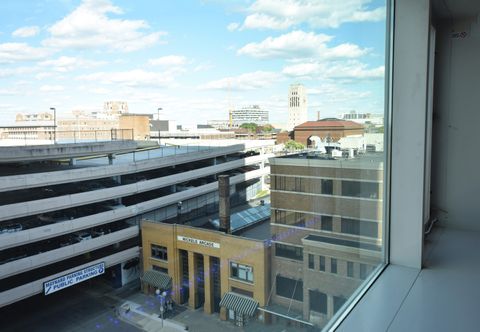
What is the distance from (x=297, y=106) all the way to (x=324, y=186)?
1.71ft

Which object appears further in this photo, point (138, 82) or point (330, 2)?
point (138, 82)

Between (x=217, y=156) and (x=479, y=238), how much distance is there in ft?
8.90

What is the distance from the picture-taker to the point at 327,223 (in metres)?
2.08

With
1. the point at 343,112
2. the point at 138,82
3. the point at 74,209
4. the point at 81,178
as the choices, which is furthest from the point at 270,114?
the point at 74,209

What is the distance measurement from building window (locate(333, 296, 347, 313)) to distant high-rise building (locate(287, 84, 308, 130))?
0.97 metres

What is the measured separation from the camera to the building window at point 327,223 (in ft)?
6.77

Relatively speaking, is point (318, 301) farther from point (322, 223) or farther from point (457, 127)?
point (457, 127)

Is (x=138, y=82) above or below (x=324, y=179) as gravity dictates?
above

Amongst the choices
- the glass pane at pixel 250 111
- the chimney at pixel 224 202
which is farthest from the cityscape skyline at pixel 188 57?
the chimney at pixel 224 202

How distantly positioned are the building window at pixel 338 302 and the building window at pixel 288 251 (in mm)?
420

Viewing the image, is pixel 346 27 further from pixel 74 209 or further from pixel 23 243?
pixel 74 209

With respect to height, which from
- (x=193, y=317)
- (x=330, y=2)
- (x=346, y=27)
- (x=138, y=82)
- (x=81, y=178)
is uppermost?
(x=330, y=2)

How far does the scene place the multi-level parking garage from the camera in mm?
3182

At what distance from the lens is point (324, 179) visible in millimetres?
1991
